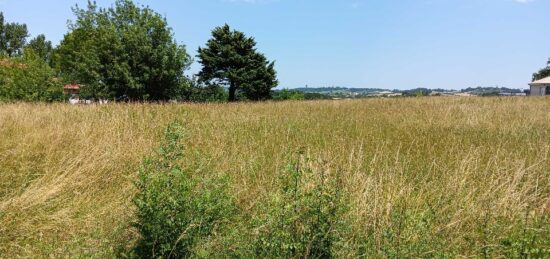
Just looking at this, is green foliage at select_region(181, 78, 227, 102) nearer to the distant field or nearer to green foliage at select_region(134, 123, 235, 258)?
the distant field

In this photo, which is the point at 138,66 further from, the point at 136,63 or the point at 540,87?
the point at 540,87

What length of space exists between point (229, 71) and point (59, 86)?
46.8 ft

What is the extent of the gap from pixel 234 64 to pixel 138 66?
1031 cm

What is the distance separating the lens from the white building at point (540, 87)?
47.0 meters

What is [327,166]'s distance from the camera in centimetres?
286

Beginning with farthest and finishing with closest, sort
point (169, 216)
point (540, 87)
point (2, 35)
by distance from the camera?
1. point (2, 35)
2. point (540, 87)
3. point (169, 216)

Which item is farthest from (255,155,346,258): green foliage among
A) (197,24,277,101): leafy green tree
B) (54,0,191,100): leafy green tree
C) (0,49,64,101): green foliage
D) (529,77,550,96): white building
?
(529,77,550,96): white building

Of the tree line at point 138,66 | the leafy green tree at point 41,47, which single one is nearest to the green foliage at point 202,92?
the tree line at point 138,66

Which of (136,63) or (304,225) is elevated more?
(136,63)

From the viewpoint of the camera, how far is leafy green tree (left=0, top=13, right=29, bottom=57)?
58.5 metres

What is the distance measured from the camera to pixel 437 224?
2826mm

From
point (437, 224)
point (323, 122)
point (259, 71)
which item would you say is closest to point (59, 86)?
point (259, 71)

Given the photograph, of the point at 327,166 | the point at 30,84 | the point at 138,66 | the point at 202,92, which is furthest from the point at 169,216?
the point at 202,92

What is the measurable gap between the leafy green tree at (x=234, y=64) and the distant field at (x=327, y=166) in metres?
25.7
